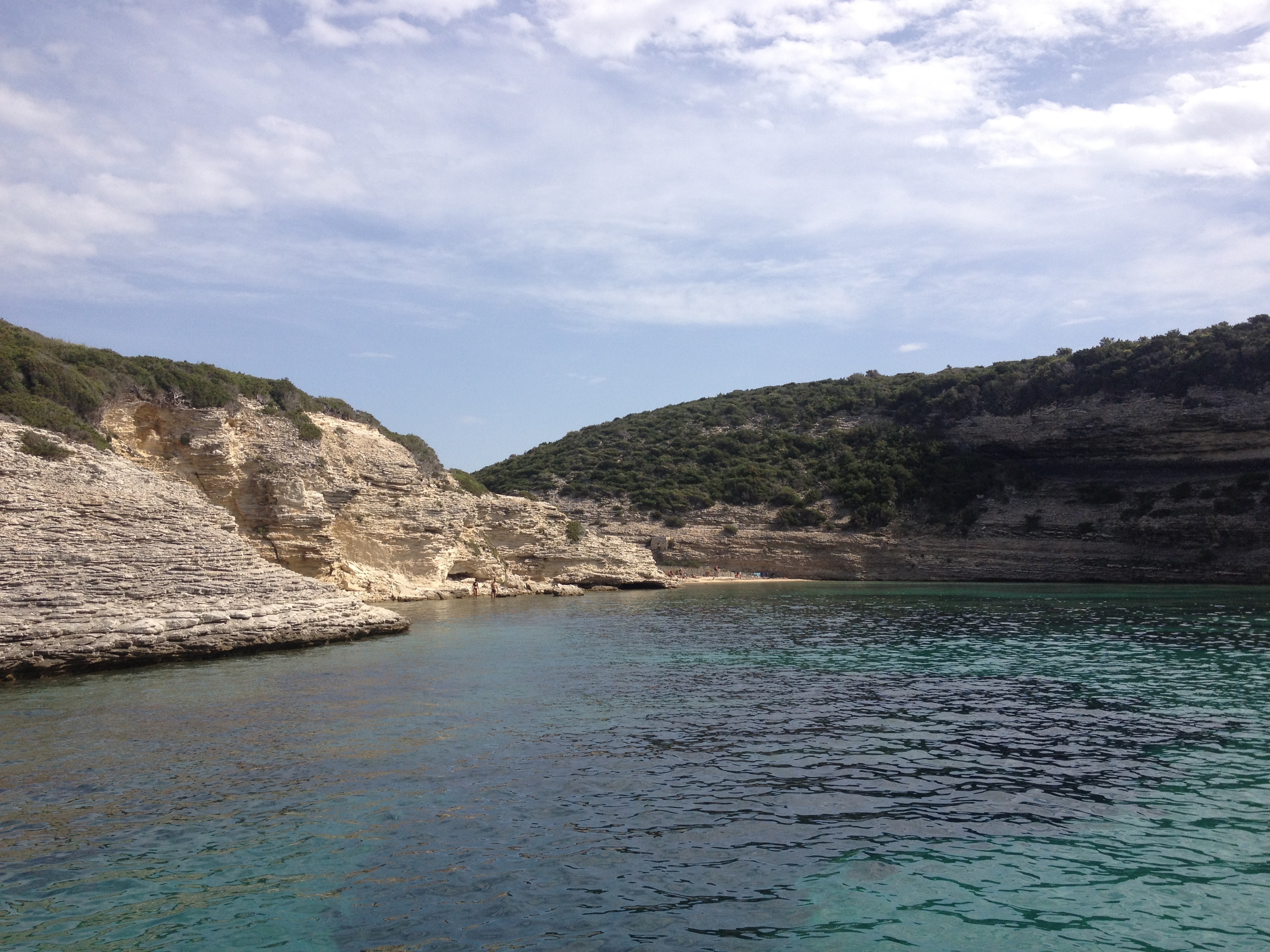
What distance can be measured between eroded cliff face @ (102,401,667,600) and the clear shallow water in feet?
41.1

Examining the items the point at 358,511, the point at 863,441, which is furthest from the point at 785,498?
the point at 358,511

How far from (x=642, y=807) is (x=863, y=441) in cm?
5753

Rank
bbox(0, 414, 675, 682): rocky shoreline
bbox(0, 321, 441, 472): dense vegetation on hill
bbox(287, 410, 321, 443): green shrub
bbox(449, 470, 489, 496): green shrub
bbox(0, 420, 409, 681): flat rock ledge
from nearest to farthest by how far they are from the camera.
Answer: bbox(0, 420, 409, 681): flat rock ledge, bbox(0, 414, 675, 682): rocky shoreline, bbox(0, 321, 441, 472): dense vegetation on hill, bbox(287, 410, 321, 443): green shrub, bbox(449, 470, 489, 496): green shrub

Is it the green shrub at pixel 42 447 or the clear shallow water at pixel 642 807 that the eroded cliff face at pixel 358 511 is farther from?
the clear shallow water at pixel 642 807

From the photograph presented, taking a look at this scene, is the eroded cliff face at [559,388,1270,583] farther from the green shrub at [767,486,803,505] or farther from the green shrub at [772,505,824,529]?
the green shrub at [767,486,803,505]

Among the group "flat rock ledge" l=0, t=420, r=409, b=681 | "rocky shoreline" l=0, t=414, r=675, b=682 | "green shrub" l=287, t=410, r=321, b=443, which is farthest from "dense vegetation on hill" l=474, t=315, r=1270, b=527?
"flat rock ledge" l=0, t=420, r=409, b=681

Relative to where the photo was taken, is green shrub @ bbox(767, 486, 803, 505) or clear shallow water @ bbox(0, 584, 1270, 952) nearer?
clear shallow water @ bbox(0, 584, 1270, 952)

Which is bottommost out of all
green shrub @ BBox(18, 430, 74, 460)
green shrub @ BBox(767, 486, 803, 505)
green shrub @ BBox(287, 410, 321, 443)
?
green shrub @ BBox(767, 486, 803, 505)

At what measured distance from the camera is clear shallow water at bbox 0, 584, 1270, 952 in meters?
6.18

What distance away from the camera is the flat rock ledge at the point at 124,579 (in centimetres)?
1614

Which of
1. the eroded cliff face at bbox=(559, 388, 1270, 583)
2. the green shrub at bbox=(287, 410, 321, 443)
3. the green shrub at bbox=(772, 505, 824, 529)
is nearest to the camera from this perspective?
the green shrub at bbox=(287, 410, 321, 443)

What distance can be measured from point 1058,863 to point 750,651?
42.5 ft

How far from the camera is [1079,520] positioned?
5009cm

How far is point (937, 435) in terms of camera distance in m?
62.0
